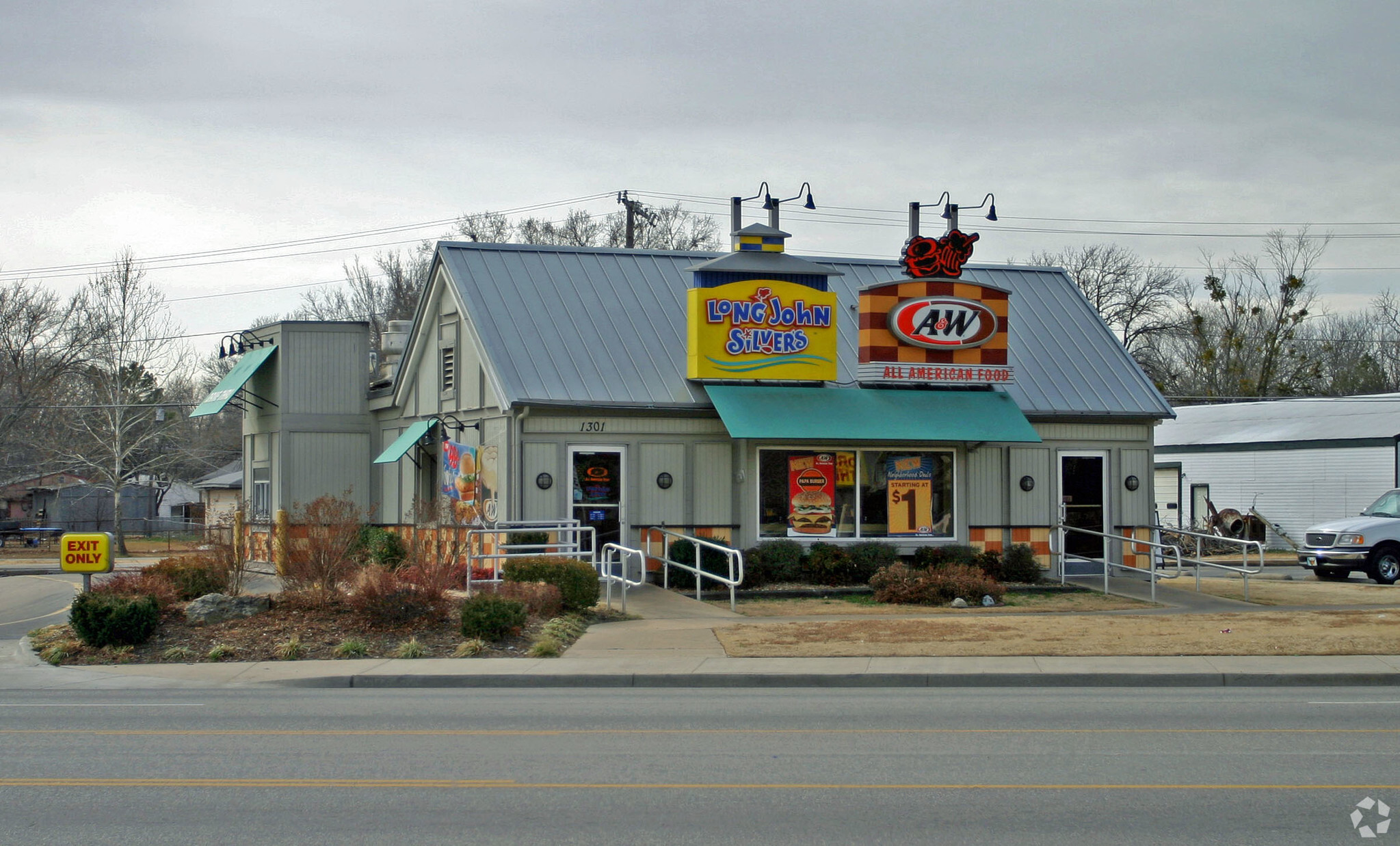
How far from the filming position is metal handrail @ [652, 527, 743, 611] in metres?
19.1

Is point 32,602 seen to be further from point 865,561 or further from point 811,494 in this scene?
point 865,561

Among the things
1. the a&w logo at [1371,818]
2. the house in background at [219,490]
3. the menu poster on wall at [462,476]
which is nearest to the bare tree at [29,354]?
the house in background at [219,490]

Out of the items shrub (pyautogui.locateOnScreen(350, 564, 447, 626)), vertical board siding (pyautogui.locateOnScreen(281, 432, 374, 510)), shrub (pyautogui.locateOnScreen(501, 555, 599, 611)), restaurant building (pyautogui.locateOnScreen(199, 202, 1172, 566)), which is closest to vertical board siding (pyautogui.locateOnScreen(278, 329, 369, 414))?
vertical board siding (pyautogui.locateOnScreen(281, 432, 374, 510))

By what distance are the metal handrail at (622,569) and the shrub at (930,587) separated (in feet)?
12.9

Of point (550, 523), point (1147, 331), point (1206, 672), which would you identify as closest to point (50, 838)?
point (1206, 672)

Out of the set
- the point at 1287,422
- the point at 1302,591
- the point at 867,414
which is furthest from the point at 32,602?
the point at 1287,422

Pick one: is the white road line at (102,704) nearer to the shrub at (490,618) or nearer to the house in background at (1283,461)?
the shrub at (490,618)

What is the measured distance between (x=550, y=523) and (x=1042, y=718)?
10.8 meters

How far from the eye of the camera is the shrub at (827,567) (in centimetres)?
2195

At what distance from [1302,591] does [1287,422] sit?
64.6ft

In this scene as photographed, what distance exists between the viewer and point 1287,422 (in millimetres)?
41000

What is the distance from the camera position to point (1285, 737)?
31.7 feet

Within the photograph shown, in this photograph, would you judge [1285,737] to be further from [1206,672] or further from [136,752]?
[136,752]

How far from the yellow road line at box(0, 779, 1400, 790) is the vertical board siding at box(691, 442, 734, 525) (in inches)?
566
